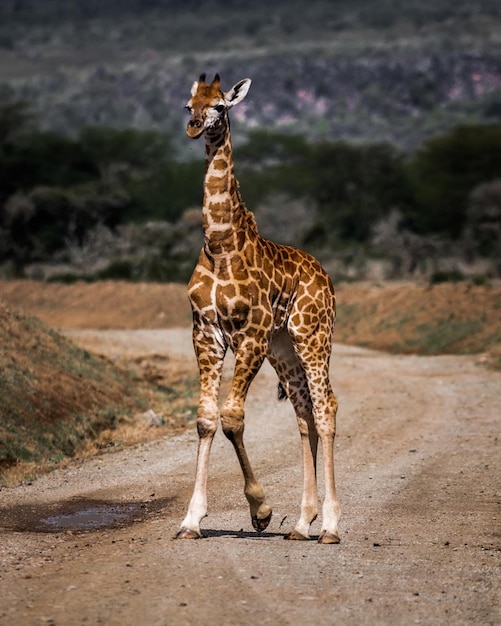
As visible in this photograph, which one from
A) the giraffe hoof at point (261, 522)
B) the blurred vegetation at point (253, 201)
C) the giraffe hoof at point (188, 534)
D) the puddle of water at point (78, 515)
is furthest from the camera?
the blurred vegetation at point (253, 201)

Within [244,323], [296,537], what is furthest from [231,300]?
[296,537]

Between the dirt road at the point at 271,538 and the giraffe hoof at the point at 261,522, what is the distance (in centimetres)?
11

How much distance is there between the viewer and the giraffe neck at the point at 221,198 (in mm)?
9406

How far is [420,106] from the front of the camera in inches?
6240

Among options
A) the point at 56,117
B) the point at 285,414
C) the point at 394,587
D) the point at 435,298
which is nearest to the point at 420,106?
the point at 56,117

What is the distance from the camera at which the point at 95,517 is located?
10.5m

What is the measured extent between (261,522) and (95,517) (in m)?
1.93

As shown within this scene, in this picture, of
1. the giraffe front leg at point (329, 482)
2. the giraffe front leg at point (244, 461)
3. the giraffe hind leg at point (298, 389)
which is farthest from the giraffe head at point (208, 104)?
the giraffe front leg at point (329, 482)

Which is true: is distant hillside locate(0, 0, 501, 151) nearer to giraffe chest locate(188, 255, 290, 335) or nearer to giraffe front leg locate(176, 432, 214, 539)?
giraffe chest locate(188, 255, 290, 335)

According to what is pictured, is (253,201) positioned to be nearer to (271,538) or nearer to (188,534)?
(271,538)

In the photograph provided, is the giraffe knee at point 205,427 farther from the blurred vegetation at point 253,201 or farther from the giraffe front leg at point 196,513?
the blurred vegetation at point 253,201

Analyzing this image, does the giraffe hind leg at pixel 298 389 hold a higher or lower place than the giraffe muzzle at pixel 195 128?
lower

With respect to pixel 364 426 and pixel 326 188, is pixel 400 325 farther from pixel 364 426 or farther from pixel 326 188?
pixel 326 188

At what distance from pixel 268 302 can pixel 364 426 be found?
280 inches
